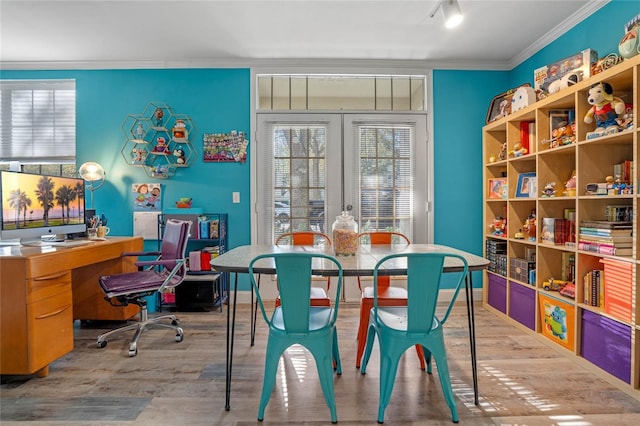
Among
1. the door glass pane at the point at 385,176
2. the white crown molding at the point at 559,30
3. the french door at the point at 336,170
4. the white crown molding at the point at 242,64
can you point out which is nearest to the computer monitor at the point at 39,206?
the white crown molding at the point at 242,64

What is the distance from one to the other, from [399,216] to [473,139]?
1191 mm

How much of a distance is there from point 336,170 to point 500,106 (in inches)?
69.5

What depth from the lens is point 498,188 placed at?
10.9ft

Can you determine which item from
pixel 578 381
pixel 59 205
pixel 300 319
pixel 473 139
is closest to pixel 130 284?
pixel 59 205

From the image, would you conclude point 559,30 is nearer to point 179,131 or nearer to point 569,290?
point 569,290

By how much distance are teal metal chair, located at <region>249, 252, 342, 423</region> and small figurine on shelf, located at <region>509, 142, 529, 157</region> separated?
2.24 meters

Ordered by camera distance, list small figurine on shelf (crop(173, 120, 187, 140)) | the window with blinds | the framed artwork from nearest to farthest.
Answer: the framed artwork < small figurine on shelf (crop(173, 120, 187, 140)) < the window with blinds

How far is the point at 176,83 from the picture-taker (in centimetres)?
365

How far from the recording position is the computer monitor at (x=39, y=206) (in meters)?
2.22

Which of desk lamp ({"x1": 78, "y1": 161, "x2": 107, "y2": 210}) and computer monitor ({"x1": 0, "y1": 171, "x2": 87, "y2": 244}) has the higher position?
desk lamp ({"x1": 78, "y1": 161, "x2": 107, "y2": 210})

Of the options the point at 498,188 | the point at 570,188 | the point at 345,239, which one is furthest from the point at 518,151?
the point at 345,239

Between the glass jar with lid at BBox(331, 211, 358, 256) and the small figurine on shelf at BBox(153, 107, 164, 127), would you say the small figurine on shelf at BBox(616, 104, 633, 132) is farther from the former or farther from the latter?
the small figurine on shelf at BBox(153, 107, 164, 127)

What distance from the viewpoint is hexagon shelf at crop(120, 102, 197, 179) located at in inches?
143

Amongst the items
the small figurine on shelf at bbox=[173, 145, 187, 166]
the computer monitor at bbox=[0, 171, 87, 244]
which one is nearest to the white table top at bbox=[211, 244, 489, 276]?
the computer monitor at bbox=[0, 171, 87, 244]
